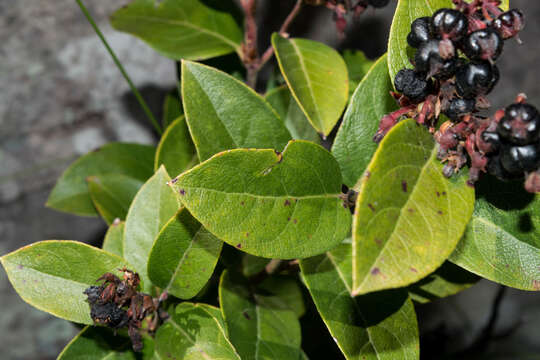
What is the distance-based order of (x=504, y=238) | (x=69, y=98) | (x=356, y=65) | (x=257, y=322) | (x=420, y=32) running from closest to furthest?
(x=420, y=32)
(x=504, y=238)
(x=257, y=322)
(x=356, y=65)
(x=69, y=98)

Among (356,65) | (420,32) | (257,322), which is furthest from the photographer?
(356,65)

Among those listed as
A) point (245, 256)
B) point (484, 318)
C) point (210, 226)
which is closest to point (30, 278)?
point (210, 226)

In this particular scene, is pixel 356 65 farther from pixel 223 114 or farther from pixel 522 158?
pixel 522 158

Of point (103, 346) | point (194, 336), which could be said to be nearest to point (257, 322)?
point (194, 336)

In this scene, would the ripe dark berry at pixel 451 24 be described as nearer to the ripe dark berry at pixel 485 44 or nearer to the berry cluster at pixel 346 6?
the ripe dark berry at pixel 485 44

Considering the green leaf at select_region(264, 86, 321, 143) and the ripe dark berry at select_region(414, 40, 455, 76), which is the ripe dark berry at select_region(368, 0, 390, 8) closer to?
the green leaf at select_region(264, 86, 321, 143)

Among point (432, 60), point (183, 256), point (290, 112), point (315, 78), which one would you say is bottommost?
point (183, 256)

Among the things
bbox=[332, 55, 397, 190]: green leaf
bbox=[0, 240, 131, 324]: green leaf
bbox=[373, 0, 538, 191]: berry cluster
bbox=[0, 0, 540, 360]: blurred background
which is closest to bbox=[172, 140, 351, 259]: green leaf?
bbox=[332, 55, 397, 190]: green leaf
